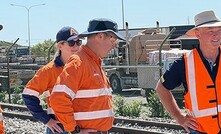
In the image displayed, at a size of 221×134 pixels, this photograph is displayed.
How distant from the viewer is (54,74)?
4.76m

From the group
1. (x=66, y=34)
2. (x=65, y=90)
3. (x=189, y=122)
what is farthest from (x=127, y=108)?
(x=65, y=90)

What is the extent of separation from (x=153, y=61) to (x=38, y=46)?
223 feet

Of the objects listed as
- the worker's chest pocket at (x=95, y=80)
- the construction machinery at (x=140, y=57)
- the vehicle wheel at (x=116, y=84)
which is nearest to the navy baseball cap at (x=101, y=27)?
the worker's chest pocket at (x=95, y=80)

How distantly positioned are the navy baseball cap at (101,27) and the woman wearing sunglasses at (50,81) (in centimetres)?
51

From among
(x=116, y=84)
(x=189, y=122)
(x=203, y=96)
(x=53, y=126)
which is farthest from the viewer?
(x=116, y=84)

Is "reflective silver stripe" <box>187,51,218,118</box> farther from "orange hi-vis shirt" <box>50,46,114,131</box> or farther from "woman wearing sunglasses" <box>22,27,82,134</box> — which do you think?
"woman wearing sunglasses" <box>22,27,82,134</box>

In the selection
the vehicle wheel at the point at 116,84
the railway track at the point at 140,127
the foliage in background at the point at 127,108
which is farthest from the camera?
the vehicle wheel at the point at 116,84

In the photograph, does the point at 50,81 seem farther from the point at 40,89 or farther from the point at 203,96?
the point at 203,96

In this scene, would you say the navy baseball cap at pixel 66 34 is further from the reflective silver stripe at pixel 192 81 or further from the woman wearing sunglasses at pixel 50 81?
the reflective silver stripe at pixel 192 81

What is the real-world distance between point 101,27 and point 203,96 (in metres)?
1.05

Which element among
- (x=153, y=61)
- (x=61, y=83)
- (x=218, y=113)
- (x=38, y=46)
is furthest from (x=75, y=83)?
(x=38, y=46)

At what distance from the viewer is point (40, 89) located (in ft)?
15.4

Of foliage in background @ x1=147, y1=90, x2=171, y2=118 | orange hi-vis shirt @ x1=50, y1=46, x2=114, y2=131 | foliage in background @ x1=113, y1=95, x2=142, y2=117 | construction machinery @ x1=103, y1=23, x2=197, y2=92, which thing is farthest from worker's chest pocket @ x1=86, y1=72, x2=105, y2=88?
construction machinery @ x1=103, y1=23, x2=197, y2=92

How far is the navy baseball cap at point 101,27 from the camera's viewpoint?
13.3ft
